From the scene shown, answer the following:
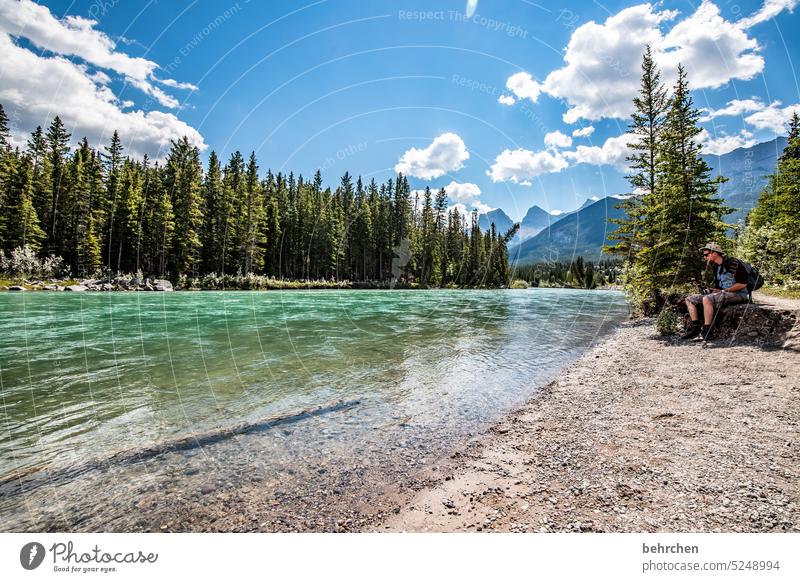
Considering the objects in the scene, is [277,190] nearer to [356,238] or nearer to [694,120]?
[356,238]

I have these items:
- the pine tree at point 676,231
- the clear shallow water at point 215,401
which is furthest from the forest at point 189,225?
the pine tree at point 676,231

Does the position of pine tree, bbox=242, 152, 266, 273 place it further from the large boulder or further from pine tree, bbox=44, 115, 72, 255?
the large boulder

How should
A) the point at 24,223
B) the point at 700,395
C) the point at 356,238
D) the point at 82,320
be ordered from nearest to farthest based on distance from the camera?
the point at 700,395, the point at 82,320, the point at 24,223, the point at 356,238

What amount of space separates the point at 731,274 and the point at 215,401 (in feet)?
43.9

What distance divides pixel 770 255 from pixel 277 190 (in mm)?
76438

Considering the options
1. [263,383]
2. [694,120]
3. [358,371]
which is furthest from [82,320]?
[694,120]

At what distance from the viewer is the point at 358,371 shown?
9.23 m

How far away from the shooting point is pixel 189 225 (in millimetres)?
51625

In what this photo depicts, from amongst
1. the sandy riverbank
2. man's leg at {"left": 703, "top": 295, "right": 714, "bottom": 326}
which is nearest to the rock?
the sandy riverbank

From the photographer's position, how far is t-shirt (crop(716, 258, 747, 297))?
9.09 meters

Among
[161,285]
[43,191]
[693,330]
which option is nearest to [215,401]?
[693,330]

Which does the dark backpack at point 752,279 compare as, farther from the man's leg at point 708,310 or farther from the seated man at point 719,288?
the man's leg at point 708,310

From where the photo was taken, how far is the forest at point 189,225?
148ft

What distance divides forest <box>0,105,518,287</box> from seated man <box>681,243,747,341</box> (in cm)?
5346
